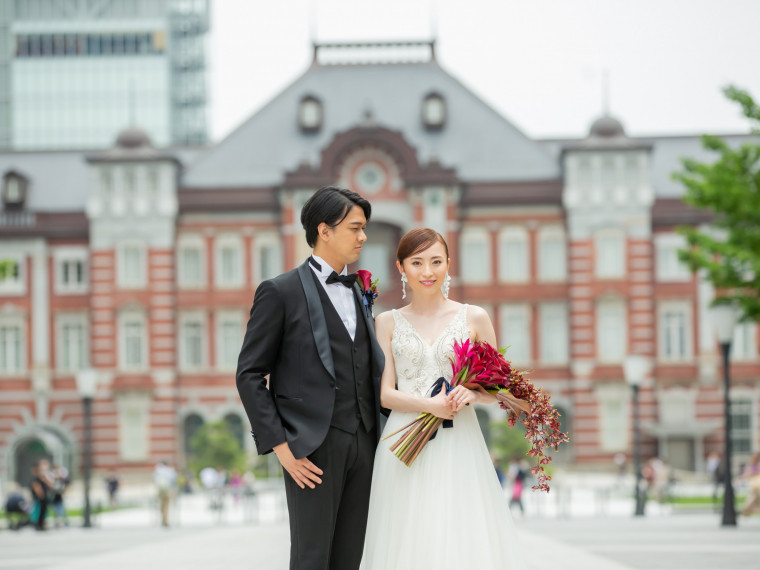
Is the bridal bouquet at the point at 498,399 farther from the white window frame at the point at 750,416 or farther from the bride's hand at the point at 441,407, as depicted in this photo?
the white window frame at the point at 750,416

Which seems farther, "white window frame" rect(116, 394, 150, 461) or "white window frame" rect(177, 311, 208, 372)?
"white window frame" rect(177, 311, 208, 372)

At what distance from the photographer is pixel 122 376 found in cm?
4031

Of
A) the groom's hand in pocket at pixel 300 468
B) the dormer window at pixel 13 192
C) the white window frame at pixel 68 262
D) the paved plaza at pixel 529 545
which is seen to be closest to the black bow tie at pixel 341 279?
the groom's hand in pocket at pixel 300 468

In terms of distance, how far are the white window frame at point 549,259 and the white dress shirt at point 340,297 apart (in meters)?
35.5

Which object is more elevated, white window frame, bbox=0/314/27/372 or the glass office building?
the glass office building

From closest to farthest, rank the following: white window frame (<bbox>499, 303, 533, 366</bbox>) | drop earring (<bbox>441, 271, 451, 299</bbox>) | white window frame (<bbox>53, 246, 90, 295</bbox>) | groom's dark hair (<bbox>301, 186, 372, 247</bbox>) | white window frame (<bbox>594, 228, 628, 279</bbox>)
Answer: groom's dark hair (<bbox>301, 186, 372, 247</bbox>) → drop earring (<bbox>441, 271, 451, 299</bbox>) → white window frame (<bbox>594, 228, 628, 279</bbox>) → white window frame (<bbox>499, 303, 533, 366</bbox>) → white window frame (<bbox>53, 246, 90, 295</bbox>)

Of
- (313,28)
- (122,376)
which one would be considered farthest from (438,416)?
(313,28)

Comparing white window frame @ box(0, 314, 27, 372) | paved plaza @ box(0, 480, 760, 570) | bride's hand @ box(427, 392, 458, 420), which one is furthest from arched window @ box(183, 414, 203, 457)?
bride's hand @ box(427, 392, 458, 420)

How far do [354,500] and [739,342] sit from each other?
121ft

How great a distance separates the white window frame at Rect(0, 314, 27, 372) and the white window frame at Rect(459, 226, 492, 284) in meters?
15.0

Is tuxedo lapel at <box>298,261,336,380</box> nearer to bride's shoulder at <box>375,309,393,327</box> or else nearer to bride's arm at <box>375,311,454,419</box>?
bride's arm at <box>375,311,454,419</box>

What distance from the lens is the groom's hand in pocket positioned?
5.29 metres

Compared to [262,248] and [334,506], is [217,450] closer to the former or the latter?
[262,248]

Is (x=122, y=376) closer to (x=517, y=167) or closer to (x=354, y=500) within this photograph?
(x=517, y=167)
